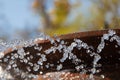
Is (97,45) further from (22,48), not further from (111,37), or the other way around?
(22,48)

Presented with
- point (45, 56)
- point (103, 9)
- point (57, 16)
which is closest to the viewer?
point (45, 56)

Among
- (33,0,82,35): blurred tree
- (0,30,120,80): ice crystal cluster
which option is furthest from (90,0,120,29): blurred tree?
(0,30,120,80): ice crystal cluster

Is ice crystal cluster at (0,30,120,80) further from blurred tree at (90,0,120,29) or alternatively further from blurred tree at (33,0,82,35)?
blurred tree at (33,0,82,35)

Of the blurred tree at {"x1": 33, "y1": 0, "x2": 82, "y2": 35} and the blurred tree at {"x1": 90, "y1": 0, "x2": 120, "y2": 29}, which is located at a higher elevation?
the blurred tree at {"x1": 33, "y1": 0, "x2": 82, "y2": 35}

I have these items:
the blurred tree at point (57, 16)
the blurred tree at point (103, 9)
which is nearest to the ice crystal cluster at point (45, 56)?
the blurred tree at point (103, 9)

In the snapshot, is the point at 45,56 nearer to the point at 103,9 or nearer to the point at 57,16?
the point at 103,9

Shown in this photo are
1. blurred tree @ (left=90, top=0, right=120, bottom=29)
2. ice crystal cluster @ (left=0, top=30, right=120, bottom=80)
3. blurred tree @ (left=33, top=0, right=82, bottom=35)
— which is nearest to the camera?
ice crystal cluster @ (left=0, top=30, right=120, bottom=80)

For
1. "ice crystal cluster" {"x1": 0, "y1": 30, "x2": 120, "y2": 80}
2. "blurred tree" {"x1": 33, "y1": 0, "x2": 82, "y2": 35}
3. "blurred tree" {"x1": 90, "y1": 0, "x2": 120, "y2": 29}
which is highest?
"blurred tree" {"x1": 33, "y1": 0, "x2": 82, "y2": 35}

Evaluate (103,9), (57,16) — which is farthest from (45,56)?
(57,16)

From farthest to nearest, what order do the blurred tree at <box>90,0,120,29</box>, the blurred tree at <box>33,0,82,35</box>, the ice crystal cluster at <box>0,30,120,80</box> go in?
1. the blurred tree at <box>33,0,82,35</box>
2. the blurred tree at <box>90,0,120,29</box>
3. the ice crystal cluster at <box>0,30,120,80</box>
